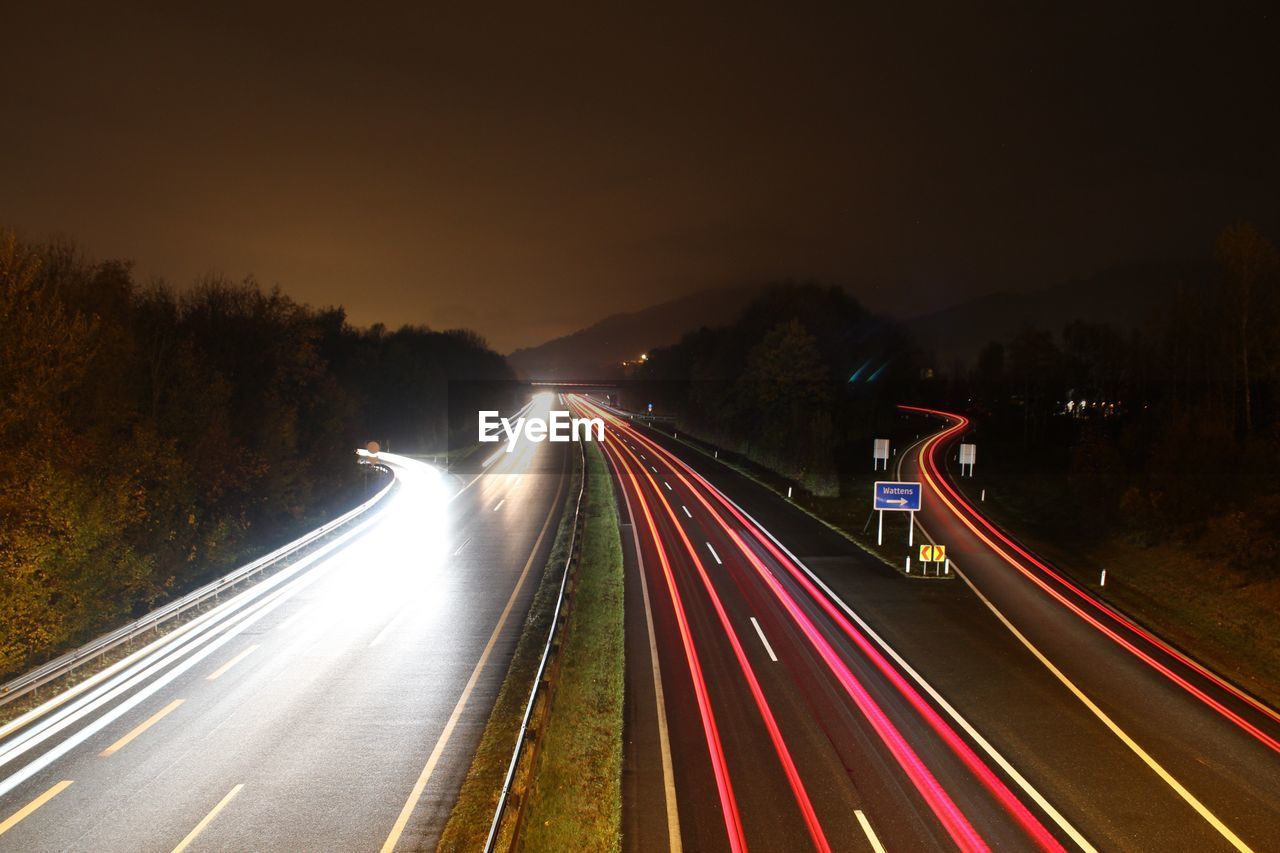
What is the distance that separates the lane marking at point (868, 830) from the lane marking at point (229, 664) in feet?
43.7

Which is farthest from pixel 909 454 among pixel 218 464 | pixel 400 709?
pixel 400 709

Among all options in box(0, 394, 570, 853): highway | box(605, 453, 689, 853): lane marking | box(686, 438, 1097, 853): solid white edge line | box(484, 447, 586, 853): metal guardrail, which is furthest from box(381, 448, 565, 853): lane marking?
box(686, 438, 1097, 853): solid white edge line

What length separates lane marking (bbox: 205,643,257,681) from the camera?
16141mm

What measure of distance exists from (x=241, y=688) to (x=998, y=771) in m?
14.8

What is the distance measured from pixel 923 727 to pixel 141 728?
48.1 ft

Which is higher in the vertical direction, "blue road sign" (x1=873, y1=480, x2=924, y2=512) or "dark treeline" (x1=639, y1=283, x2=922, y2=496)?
"dark treeline" (x1=639, y1=283, x2=922, y2=496)

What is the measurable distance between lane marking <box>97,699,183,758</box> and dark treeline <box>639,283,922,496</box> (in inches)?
1532

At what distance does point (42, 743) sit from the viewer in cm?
1280

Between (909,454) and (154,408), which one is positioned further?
(909,454)

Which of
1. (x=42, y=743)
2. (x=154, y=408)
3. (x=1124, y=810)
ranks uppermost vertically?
(x=154, y=408)

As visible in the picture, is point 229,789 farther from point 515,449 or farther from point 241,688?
point 515,449

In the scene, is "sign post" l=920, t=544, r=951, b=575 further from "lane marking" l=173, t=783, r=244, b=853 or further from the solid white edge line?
"lane marking" l=173, t=783, r=244, b=853

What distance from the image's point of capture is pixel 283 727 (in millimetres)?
13734

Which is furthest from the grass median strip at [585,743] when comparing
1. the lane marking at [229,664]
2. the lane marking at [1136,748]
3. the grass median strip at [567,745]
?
the lane marking at [1136,748]
